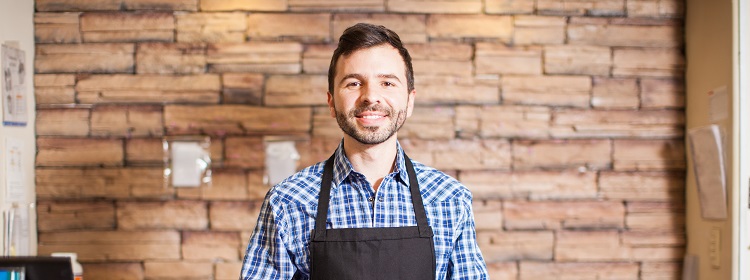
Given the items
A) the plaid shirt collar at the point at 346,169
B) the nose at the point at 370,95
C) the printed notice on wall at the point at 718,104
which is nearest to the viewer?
the nose at the point at 370,95

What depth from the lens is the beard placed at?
194 cm

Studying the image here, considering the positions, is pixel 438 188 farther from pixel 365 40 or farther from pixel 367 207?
pixel 365 40

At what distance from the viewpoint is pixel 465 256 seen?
6.71ft

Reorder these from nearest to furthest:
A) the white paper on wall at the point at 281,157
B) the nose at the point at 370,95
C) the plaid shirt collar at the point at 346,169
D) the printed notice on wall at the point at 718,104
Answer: the nose at the point at 370,95 → the plaid shirt collar at the point at 346,169 → the printed notice on wall at the point at 718,104 → the white paper on wall at the point at 281,157

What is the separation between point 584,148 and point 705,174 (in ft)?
1.83

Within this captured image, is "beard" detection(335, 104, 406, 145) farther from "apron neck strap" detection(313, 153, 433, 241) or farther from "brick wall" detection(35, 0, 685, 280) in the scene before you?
"brick wall" detection(35, 0, 685, 280)

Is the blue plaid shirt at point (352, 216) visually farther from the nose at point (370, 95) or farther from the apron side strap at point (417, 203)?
the nose at point (370, 95)

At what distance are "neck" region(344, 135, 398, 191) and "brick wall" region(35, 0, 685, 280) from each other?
142cm

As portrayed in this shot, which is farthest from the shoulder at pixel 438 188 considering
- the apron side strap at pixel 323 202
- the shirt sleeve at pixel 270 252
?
the shirt sleeve at pixel 270 252

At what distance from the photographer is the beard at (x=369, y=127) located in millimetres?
1938

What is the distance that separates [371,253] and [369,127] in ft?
1.11

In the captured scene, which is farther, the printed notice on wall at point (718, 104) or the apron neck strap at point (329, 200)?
the printed notice on wall at point (718, 104)

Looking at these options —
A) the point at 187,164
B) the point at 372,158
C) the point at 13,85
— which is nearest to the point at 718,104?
the point at 372,158

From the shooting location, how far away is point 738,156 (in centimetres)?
304
